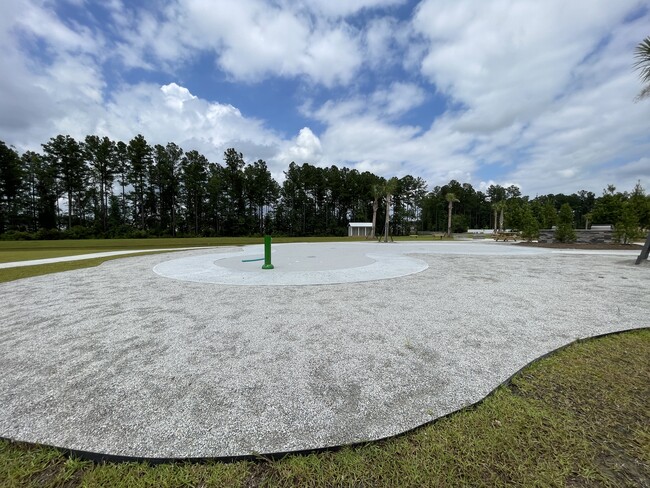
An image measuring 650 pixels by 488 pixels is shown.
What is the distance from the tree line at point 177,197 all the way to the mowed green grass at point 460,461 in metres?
30.8

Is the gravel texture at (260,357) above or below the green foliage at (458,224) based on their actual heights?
below

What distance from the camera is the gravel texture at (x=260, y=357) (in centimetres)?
206

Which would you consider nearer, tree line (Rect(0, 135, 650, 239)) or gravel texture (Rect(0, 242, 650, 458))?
gravel texture (Rect(0, 242, 650, 458))

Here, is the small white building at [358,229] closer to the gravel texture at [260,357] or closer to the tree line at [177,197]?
the tree line at [177,197]

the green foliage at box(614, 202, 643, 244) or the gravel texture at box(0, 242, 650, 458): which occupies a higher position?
the green foliage at box(614, 202, 643, 244)

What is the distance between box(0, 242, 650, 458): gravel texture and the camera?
2.06 meters

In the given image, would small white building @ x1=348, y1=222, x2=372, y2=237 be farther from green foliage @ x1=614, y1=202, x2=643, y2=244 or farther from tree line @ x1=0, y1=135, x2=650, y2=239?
green foliage @ x1=614, y1=202, x2=643, y2=244

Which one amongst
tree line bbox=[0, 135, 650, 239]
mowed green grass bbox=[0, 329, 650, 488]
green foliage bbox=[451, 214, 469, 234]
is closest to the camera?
mowed green grass bbox=[0, 329, 650, 488]

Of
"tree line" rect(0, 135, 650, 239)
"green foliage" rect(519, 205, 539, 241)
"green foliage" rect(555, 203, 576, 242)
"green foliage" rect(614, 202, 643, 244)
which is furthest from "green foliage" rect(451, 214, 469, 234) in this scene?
"green foliage" rect(614, 202, 643, 244)

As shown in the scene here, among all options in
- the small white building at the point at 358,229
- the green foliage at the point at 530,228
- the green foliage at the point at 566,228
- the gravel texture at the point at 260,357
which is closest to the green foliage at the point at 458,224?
the small white building at the point at 358,229

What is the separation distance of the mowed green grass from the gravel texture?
0.35 ft

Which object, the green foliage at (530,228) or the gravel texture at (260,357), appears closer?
the gravel texture at (260,357)

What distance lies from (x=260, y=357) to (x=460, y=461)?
7.22ft

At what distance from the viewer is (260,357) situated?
10.3 ft
